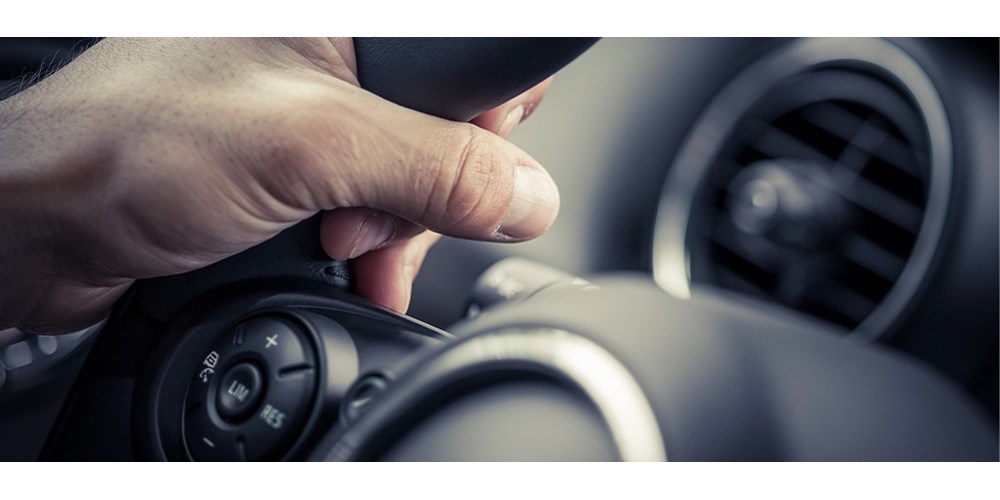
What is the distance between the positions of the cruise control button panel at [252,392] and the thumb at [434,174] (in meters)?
0.08

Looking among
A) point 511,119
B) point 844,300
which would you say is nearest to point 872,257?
point 844,300

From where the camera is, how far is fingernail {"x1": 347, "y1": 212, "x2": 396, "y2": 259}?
0.57 m

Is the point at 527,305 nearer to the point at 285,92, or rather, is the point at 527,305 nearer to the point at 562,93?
the point at 285,92

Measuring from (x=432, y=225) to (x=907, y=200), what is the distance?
0.47 metres

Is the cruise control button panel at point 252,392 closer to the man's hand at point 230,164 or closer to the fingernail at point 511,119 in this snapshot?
the man's hand at point 230,164

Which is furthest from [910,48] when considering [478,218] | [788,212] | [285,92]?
[285,92]

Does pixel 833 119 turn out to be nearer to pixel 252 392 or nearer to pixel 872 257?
pixel 872 257

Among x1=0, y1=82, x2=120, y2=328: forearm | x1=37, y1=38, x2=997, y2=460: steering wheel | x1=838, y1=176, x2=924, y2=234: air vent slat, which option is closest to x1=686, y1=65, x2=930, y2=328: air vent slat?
x1=838, y1=176, x2=924, y2=234: air vent slat

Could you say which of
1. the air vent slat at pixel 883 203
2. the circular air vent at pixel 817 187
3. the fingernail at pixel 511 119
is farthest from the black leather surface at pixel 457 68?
the air vent slat at pixel 883 203

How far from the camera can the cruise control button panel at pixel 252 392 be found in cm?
48

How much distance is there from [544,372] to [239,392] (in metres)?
0.23

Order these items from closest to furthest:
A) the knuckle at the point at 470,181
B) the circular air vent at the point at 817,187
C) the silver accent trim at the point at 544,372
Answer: the silver accent trim at the point at 544,372 < the knuckle at the point at 470,181 < the circular air vent at the point at 817,187

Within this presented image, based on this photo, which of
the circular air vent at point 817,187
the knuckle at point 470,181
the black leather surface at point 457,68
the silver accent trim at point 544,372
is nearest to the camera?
the silver accent trim at point 544,372
